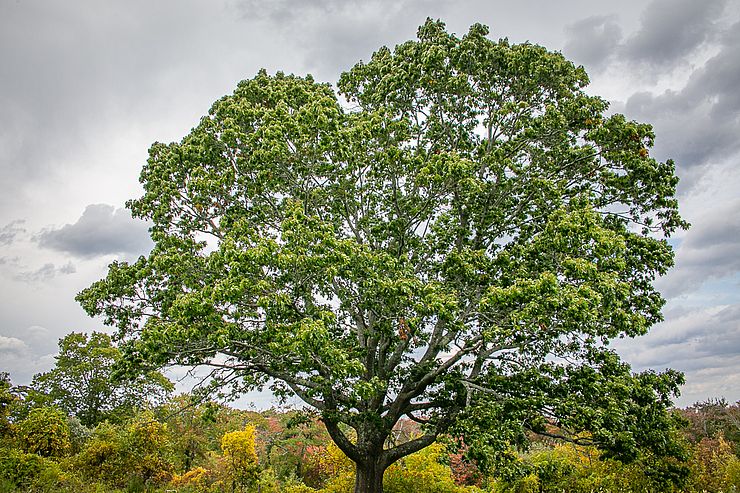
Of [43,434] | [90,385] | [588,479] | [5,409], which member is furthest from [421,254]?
[90,385]

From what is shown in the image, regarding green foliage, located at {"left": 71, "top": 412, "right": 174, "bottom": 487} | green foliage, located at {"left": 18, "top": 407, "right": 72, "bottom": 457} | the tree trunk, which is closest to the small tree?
green foliage, located at {"left": 71, "top": 412, "right": 174, "bottom": 487}

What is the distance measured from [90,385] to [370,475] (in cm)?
2274

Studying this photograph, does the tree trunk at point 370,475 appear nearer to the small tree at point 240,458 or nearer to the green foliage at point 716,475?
the small tree at point 240,458

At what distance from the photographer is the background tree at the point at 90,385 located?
27234 millimetres

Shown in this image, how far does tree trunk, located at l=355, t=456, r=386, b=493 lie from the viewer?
1245cm

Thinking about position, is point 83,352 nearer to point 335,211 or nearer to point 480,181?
point 335,211

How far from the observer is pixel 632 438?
951cm

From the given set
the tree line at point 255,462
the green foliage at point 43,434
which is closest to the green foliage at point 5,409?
the tree line at point 255,462

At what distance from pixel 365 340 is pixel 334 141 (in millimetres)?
5467

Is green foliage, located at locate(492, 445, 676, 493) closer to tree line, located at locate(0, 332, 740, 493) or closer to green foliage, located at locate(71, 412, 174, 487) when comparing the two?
tree line, located at locate(0, 332, 740, 493)

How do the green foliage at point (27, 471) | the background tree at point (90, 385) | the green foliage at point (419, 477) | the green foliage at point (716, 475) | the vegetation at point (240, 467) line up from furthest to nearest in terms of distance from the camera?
the background tree at point (90, 385) < the green foliage at point (419, 477) < the green foliage at point (27, 471) < the green foliage at point (716, 475) < the vegetation at point (240, 467)

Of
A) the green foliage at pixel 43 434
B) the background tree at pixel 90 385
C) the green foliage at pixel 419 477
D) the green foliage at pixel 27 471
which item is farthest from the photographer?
the background tree at pixel 90 385

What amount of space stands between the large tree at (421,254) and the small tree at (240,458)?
358cm

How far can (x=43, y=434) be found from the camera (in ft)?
53.7
